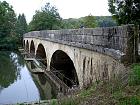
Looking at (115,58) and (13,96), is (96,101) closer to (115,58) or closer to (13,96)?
(115,58)

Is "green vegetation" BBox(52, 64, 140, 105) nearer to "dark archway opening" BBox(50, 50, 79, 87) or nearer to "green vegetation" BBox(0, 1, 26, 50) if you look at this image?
"dark archway opening" BBox(50, 50, 79, 87)

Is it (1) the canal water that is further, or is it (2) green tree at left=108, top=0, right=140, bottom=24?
(1) the canal water

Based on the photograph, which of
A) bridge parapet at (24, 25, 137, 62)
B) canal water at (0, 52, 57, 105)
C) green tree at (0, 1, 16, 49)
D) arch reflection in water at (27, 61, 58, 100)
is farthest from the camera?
green tree at (0, 1, 16, 49)

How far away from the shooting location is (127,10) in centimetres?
2069

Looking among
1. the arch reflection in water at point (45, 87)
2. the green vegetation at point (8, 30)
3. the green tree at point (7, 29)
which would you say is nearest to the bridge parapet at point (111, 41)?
the arch reflection in water at point (45, 87)

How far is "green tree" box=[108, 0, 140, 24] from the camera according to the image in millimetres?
20375

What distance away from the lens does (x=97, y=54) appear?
12.0 meters

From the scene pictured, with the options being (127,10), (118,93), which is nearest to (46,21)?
(127,10)

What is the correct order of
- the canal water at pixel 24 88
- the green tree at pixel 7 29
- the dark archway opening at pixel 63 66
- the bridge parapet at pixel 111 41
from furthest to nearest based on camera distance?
the green tree at pixel 7 29, the dark archway opening at pixel 63 66, the canal water at pixel 24 88, the bridge parapet at pixel 111 41

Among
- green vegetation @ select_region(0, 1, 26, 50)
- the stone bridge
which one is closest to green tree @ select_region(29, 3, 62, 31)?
green vegetation @ select_region(0, 1, 26, 50)

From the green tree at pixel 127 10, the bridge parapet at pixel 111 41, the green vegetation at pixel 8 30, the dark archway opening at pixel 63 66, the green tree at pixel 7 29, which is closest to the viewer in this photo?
the bridge parapet at pixel 111 41

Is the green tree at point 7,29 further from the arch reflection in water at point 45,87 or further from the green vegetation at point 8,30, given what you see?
the arch reflection in water at point 45,87

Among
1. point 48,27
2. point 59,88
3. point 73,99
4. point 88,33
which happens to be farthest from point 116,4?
point 48,27

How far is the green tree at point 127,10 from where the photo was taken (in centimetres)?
2038
